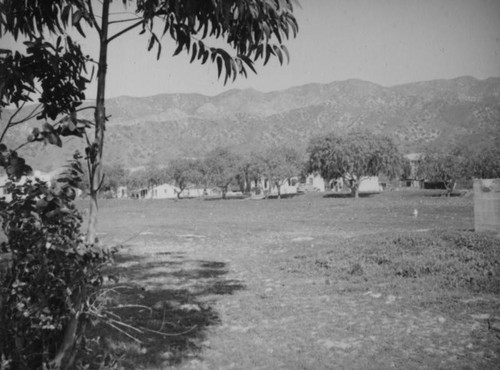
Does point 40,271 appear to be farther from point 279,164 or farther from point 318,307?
point 279,164

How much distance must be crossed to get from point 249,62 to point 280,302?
4.98 metres

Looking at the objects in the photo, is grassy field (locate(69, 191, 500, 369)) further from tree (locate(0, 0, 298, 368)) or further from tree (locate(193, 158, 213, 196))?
tree (locate(193, 158, 213, 196))

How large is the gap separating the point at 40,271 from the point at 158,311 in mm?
4206

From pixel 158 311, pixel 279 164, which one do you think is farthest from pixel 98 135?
pixel 279 164

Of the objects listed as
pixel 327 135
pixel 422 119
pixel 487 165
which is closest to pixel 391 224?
pixel 327 135

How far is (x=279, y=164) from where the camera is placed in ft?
257

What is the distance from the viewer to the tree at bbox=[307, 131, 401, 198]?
56.9 m

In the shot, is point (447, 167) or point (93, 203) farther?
point (447, 167)

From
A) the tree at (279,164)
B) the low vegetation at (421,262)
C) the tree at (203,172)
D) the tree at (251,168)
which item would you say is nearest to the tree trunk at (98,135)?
the low vegetation at (421,262)

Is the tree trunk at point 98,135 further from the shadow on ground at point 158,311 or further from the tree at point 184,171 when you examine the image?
the tree at point 184,171

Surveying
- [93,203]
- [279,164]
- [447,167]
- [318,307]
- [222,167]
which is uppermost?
[222,167]

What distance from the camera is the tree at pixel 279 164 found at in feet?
254

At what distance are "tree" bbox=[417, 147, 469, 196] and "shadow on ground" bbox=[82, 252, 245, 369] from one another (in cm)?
5603

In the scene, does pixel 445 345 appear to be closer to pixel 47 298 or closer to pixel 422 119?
pixel 47 298
